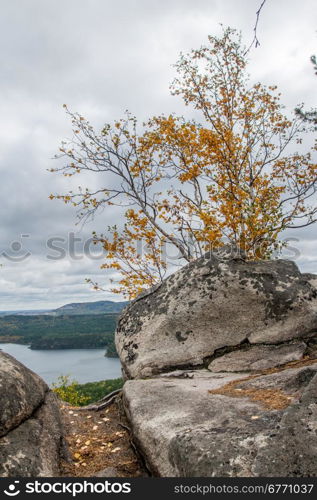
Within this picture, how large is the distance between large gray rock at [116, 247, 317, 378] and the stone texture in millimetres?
199

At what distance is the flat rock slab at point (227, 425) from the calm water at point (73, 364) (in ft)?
365

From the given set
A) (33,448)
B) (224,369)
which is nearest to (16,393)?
(33,448)

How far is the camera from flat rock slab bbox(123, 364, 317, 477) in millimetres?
4070

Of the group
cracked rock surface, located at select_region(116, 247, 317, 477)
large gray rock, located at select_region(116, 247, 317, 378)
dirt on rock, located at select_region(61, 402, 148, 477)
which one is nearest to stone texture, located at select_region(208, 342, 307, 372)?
cracked rock surface, located at select_region(116, 247, 317, 477)

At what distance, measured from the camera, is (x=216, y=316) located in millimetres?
9922

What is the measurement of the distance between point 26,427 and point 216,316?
18.0 feet

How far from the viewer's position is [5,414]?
5578 mm

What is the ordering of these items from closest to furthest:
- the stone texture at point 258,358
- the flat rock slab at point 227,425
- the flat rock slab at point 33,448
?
1. the flat rock slab at point 227,425
2. the flat rock slab at point 33,448
3. the stone texture at point 258,358

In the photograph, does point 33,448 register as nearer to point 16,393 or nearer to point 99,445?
point 16,393

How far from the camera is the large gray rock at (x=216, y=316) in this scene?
9.57 meters

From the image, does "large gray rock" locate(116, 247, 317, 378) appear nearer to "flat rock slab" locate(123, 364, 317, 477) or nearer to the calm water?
"flat rock slab" locate(123, 364, 317, 477)

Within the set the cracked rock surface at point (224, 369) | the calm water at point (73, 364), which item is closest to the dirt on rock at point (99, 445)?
the cracked rock surface at point (224, 369)

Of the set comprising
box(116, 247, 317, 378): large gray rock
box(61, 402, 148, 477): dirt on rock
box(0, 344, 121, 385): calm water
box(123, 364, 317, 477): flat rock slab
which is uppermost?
box(116, 247, 317, 378): large gray rock

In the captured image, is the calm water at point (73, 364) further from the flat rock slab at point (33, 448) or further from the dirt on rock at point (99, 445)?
the flat rock slab at point (33, 448)
